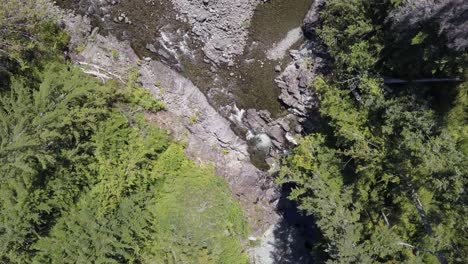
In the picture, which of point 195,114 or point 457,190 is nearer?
point 457,190

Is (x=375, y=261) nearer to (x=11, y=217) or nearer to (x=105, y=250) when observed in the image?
(x=105, y=250)

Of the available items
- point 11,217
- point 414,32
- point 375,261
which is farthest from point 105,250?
point 414,32

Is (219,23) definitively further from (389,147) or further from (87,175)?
(389,147)

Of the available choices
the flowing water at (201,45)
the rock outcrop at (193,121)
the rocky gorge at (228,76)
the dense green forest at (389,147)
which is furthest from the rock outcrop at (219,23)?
the dense green forest at (389,147)

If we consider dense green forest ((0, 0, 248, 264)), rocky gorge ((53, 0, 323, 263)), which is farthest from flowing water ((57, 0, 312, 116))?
dense green forest ((0, 0, 248, 264))

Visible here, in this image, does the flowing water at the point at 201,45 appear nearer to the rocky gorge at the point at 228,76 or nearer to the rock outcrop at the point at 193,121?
the rocky gorge at the point at 228,76

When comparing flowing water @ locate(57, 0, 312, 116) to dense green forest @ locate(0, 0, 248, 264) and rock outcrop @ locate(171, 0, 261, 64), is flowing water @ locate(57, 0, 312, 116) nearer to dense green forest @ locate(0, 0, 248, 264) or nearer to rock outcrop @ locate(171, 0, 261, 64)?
rock outcrop @ locate(171, 0, 261, 64)
